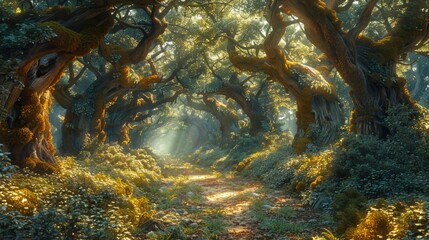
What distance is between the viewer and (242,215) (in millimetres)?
8516

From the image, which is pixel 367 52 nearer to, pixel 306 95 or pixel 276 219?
pixel 306 95

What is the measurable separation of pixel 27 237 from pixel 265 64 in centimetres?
1416

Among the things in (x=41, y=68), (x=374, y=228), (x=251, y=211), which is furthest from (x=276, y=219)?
(x=41, y=68)

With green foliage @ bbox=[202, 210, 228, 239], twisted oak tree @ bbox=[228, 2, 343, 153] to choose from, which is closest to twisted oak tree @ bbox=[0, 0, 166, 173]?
green foliage @ bbox=[202, 210, 228, 239]

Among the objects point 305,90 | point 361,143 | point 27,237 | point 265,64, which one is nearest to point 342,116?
point 305,90

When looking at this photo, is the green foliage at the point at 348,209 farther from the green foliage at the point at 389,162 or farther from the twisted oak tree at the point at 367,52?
the twisted oak tree at the point at 367,52

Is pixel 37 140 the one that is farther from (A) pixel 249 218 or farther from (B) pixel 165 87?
(B) pixel 165 87

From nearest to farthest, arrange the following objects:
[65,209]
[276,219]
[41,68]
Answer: [65,209]
[276,219]
[41,68]

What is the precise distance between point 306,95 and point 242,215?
10.2 metres

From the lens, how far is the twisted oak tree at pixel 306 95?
16.5 meters

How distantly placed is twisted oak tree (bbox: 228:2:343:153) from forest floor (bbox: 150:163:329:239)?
5748 mm

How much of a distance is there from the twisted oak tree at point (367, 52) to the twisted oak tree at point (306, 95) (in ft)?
9.33

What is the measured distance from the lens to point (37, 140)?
963cm

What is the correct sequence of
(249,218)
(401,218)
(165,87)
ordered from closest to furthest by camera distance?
(401,218), (249,218), (165,87)
